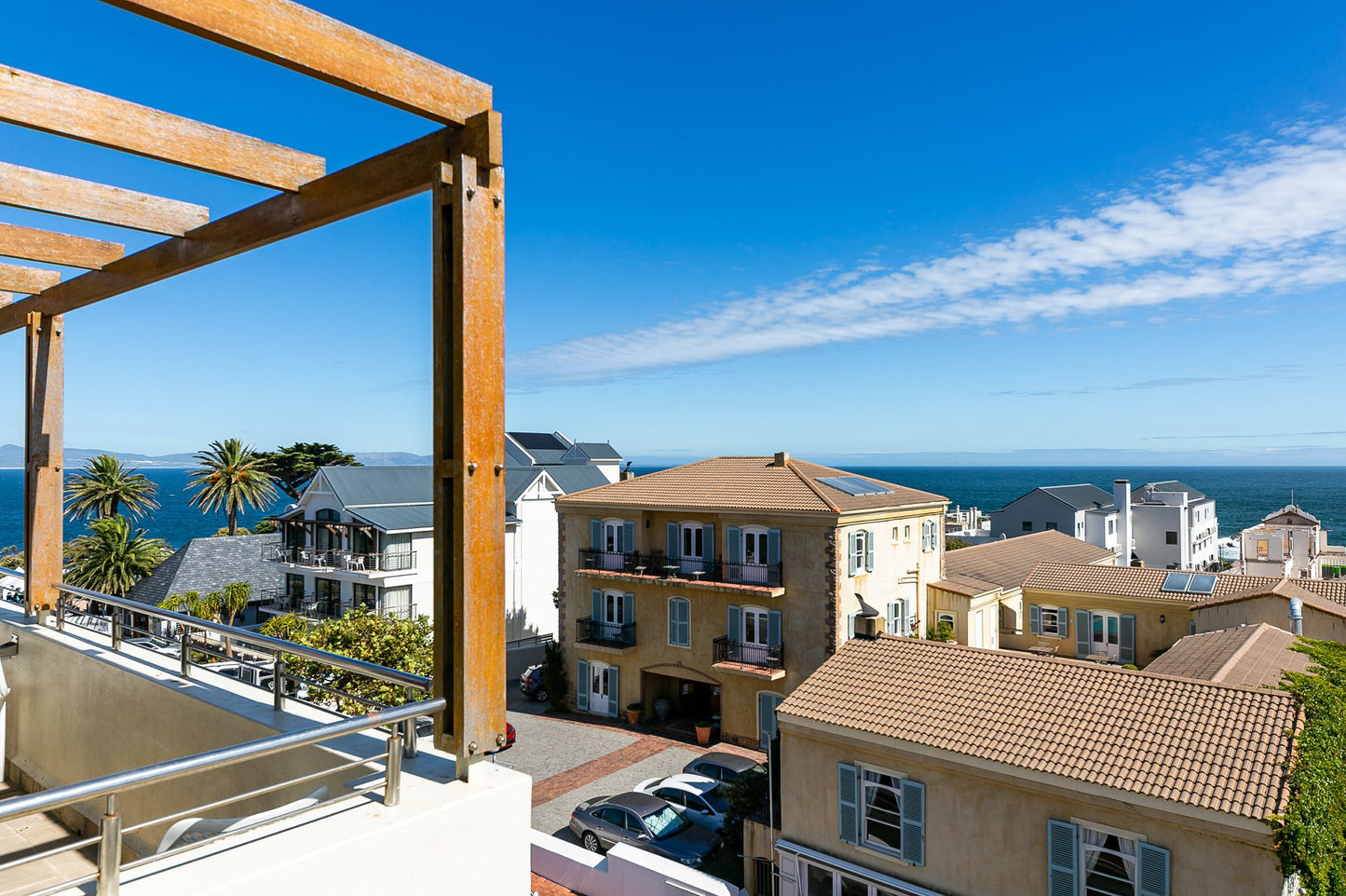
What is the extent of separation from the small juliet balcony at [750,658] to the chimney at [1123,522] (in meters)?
40.3

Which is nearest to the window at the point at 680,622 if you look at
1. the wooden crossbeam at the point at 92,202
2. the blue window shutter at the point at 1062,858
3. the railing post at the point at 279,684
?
the blue window shutter at the point at 1062,858

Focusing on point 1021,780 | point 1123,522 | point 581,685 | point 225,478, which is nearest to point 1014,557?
point 581,685

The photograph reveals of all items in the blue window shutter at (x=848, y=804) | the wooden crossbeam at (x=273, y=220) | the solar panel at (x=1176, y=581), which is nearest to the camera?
the wooden crossbeam at (x=273, y=220)

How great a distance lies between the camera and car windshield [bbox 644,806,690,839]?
16.4 meters

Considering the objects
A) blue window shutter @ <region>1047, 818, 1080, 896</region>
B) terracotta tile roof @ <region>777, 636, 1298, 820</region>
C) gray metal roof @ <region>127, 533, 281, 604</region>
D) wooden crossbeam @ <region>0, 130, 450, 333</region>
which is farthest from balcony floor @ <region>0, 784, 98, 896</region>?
gray metal roof @ <region>127, 533, 281, 604</region>

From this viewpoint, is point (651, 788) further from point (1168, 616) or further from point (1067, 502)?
point (1067, 502)

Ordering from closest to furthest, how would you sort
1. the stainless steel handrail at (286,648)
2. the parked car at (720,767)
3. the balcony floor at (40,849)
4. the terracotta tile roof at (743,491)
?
the stainless steel handrail at (286,648) < the balcony floor at (40,849) < the parked car at (720,767) < the terracotta tile roof at (743,491)

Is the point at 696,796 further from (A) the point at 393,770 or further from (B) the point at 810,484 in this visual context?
(A) the point at 393,770

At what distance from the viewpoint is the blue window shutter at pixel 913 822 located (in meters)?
12.5

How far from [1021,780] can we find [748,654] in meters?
12.5

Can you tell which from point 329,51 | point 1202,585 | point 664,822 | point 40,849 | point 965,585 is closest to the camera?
point 329,51

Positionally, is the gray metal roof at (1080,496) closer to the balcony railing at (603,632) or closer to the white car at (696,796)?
the balcony railing at (603,632)

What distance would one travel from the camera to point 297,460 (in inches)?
Result: 2202

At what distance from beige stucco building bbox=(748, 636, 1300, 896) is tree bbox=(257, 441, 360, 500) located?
49.6 metres
